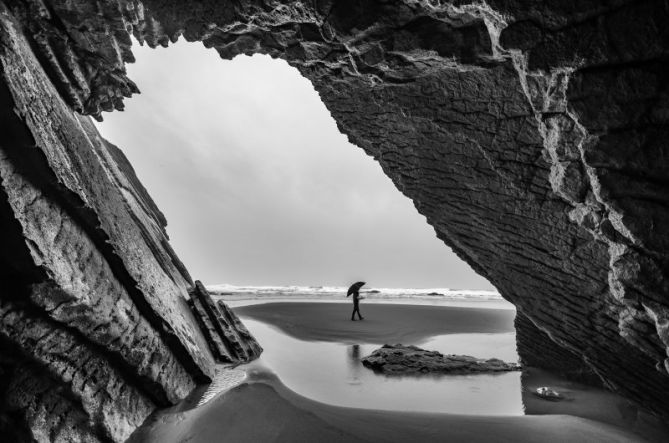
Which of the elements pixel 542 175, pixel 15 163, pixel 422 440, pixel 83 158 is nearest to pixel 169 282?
pixel 83 158

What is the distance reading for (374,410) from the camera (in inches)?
316

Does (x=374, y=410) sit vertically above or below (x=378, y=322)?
above

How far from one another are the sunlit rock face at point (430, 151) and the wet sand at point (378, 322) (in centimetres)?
805

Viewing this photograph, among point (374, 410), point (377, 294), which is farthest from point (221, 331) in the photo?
point (377, 294)

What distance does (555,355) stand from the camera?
1129 centimetres

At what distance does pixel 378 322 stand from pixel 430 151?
1412 centimetres

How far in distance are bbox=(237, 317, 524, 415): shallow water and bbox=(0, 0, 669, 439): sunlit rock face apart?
8.69 feet

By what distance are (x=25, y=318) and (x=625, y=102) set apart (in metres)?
8.87

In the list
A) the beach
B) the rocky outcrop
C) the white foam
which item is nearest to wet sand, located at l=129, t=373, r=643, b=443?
the beach

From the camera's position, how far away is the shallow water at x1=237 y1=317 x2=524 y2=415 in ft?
28.1

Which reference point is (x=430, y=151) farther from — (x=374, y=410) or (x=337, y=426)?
(x=337, y=426)

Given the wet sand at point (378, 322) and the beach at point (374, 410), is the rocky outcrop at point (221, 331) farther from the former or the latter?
the wet sand at point (378, 322)

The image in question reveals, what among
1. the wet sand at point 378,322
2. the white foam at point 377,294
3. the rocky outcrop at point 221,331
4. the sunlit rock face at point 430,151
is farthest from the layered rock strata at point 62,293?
the white foam at point 377,294

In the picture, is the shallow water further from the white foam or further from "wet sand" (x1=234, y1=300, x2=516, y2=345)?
the white foam
